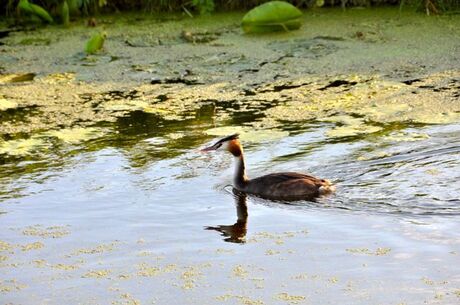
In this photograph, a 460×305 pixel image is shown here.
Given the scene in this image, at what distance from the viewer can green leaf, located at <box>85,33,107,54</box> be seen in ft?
34.6

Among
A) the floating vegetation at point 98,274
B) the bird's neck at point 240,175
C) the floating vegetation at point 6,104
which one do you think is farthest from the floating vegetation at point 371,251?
the floating vegetation at point 6,104

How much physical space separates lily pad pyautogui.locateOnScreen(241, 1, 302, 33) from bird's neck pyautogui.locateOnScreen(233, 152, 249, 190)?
11.9 ft

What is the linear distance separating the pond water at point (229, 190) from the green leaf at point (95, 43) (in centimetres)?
64

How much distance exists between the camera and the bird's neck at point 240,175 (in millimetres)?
7316

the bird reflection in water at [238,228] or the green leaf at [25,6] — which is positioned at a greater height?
the green leaf at [25,6]

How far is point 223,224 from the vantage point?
6.45 metres

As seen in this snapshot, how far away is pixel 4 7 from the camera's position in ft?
40.2

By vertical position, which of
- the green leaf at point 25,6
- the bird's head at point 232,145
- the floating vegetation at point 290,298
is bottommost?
the floating vegetation at point 290,298

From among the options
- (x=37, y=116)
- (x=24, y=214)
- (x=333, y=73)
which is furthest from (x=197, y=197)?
(x=333, y=73)

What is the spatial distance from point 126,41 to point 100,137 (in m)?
2.96

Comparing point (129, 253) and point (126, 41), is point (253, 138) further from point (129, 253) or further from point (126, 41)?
point (126, 41)

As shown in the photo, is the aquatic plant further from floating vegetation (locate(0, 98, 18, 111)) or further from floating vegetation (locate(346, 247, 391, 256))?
floating vegetation (locate(346, 247, 391, 256))

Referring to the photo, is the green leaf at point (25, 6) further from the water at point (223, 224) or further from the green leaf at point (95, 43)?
the water at point (223, 224)

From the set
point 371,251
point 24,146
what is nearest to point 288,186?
point 371,251
